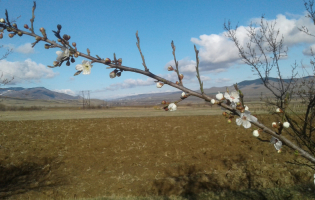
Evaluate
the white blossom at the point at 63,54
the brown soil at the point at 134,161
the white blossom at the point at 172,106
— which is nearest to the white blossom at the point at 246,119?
the white blossom at the point at 172,106

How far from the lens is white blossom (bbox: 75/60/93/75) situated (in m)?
1.01

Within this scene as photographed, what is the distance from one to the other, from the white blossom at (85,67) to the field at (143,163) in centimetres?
554

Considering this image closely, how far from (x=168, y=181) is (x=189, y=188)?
2.98 feet

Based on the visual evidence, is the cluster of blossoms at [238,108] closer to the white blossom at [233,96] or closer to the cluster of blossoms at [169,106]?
the white blossom at [233,96]

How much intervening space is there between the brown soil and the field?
0.11 ft

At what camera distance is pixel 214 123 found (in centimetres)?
1662

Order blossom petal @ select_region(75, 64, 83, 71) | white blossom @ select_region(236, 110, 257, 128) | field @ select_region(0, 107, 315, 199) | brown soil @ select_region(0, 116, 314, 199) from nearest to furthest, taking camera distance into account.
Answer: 1. white blossom @ select_region(236, 110, 257, 128)
2. blossom petal @ select_region(75, 64, 83, 71)
3. field @ select_region(0, 107, 315, 199)
4. brown soil @ select_region(0, 116, 314, 199)

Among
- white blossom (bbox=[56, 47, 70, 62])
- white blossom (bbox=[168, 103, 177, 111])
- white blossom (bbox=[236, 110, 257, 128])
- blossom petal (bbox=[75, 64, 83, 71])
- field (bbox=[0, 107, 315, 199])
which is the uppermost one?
white blossom (bbox=[56, 47, 70, 62])

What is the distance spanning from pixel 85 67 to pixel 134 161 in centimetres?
978

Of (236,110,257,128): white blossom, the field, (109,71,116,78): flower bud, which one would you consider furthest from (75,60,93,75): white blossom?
the field

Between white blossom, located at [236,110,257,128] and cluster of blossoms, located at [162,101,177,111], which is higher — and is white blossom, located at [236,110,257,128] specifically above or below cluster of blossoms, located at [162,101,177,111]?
below

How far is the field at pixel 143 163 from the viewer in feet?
22.2

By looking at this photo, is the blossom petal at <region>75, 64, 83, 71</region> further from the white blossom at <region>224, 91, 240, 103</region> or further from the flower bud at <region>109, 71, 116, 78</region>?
the white blossom at <region>224, 91, 240, 103</region>

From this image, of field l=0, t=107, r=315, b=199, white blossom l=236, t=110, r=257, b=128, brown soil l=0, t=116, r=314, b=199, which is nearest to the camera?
white blossom l=236, t=110, r=257, b=128
